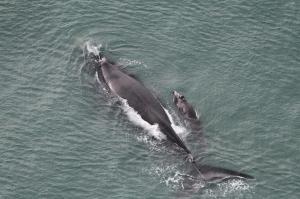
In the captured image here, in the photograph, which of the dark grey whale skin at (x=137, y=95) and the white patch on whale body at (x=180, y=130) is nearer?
the dark grey whale skin at (x=137, y=95)

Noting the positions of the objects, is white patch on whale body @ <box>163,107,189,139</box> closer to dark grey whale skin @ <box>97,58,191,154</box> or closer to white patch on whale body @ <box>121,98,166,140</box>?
dark grey whale skin @ <box>97,58,191,154</box>

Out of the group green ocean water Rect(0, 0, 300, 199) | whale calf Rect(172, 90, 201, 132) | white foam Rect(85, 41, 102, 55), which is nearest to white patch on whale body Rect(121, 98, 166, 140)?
green ocean water Rect(0, 0, 300, 199)

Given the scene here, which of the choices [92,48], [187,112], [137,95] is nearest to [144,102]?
[137,95]

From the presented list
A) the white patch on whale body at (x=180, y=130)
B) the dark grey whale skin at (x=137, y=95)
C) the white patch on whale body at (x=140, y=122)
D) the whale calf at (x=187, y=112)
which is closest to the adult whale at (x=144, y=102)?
the dark grey whale skin at (x=137, y=95)

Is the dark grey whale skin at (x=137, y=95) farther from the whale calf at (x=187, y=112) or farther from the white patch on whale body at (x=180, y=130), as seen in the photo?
the whale calf at (x=187, y=112)

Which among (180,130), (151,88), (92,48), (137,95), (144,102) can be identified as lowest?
A: (180,130)

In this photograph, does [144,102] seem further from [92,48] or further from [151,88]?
[92,48]
